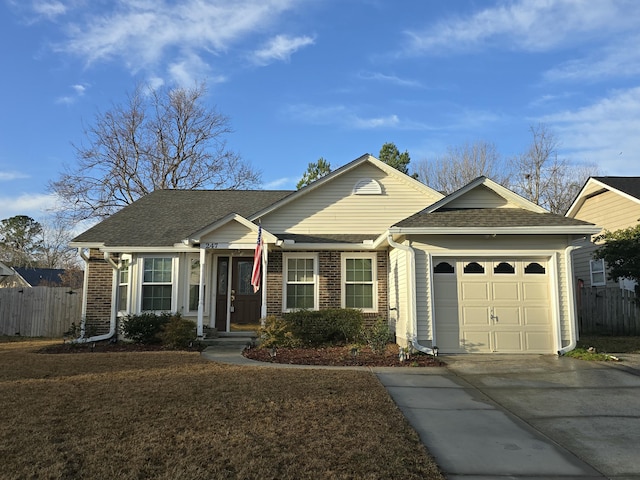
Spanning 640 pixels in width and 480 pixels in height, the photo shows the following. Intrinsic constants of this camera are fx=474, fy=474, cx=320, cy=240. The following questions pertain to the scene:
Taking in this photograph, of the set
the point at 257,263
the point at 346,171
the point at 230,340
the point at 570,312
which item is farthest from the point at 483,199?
the point at 230,340

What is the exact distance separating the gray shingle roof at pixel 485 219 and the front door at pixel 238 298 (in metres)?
5.35

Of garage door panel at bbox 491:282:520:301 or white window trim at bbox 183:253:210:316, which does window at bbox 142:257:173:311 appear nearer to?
white window trim at bbox 183:253:210:316

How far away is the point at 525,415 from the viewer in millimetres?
5766

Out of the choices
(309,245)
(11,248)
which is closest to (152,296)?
(309,245)

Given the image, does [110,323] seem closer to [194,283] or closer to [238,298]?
[194,283]

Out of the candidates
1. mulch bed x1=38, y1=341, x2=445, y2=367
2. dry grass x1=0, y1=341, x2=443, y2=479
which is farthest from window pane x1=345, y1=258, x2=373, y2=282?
dry grass x1=0, y1=341, x2=443, y2=479

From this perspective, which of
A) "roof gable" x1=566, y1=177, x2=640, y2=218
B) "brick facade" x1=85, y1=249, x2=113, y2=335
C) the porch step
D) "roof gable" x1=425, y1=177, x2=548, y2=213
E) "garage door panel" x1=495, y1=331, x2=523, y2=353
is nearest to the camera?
"garage door panel" x1=495, y1=331, x2=523, y2=353

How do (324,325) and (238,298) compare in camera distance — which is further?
(238,298)

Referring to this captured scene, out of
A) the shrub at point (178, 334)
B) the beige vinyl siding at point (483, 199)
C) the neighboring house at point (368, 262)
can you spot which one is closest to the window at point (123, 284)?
the neighboring house at point (368, 262)

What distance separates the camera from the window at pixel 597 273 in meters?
18.3

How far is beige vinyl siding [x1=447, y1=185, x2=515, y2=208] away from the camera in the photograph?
1157 cm

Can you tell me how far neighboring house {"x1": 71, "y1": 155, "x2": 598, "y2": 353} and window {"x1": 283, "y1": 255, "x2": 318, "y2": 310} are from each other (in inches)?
1.1

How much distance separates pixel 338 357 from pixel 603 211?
14.2 m

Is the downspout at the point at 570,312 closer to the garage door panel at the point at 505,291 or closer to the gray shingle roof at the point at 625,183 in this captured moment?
the garage door panel at the point at 505,291
